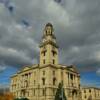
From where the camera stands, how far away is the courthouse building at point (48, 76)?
8200 cm

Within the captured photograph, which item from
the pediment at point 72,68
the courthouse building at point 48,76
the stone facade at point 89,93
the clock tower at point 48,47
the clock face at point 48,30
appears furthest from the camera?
the stone facade at point 89,93

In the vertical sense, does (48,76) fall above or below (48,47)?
below

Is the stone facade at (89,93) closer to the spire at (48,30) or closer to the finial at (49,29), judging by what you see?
the spire at (48,30)

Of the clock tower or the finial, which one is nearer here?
the clock tower

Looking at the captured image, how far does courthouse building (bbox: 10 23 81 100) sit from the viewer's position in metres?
82.0

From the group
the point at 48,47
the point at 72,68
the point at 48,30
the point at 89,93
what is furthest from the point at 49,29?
the point at 89,93

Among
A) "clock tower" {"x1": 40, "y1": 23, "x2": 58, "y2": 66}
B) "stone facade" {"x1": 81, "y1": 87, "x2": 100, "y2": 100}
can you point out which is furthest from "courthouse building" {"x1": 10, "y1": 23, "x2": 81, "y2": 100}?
"stone facade" {"x1": 81, "y1": 87, "x2": 100, "y2": 100}

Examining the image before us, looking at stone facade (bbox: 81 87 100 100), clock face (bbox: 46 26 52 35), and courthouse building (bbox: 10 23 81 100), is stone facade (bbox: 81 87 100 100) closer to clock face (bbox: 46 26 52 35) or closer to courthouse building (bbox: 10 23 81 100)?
courthouse building (bbox: 10 23 81 100)

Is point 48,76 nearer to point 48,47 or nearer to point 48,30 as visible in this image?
point 48,47

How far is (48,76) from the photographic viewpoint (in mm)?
81250

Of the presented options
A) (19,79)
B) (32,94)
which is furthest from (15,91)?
(32,94)

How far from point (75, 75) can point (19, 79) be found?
2204 cm

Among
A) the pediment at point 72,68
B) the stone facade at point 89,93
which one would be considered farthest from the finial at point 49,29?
the stone facade at point 89,93

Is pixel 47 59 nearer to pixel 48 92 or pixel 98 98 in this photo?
pixel 48 92
